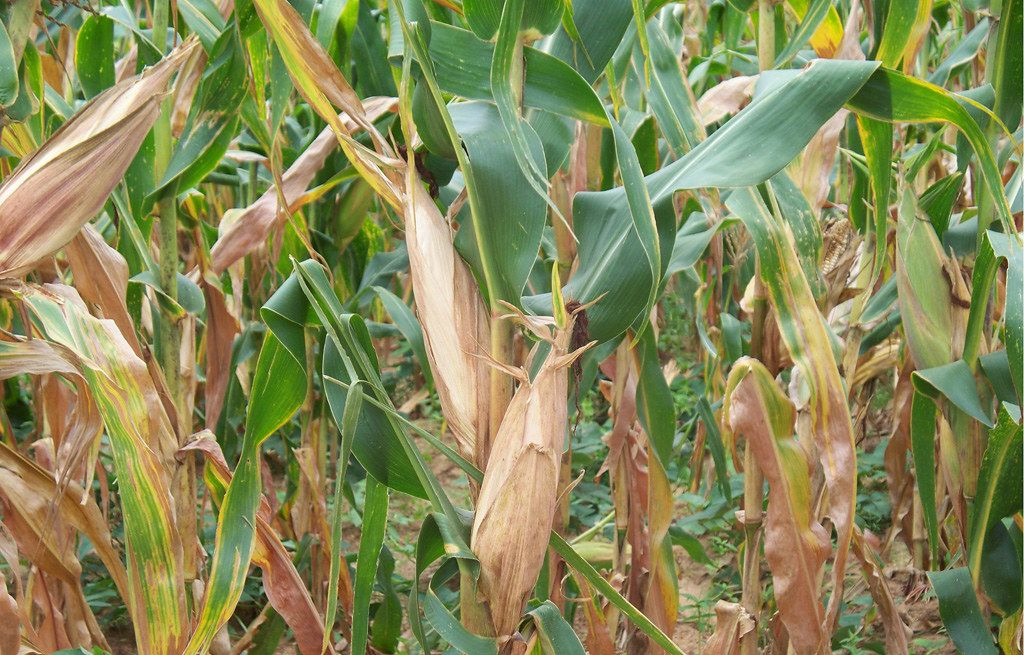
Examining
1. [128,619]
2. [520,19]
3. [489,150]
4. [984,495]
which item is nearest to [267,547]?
[489,150]

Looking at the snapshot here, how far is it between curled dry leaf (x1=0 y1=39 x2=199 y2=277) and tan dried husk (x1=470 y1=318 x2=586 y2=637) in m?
0.39

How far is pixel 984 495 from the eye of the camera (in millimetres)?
1050

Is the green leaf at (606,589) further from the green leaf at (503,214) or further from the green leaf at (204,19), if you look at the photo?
the green leaf at (204,19)

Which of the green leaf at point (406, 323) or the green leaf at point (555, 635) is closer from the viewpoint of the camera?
the green leaf at point (555, 635)

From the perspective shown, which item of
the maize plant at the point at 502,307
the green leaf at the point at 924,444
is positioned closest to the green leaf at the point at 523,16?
the maize plant at the point at 502,307

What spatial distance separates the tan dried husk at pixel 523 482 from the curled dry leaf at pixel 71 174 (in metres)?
0.39

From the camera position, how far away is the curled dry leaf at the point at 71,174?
718 millimetres

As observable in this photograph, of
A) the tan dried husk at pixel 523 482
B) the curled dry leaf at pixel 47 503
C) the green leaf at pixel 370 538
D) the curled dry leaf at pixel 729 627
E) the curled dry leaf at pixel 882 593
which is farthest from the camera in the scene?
the curled dry leaf at pixel 882 593

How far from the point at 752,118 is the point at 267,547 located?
630 mm

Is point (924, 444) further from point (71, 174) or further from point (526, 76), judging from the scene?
point (71, 174)

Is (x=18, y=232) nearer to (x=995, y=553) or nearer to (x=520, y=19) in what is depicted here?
(x=520, y=19)

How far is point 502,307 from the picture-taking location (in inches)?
27.7

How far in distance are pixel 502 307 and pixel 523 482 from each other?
137mm

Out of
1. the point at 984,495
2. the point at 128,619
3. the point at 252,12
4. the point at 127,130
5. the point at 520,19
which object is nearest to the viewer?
the point at 520,19
